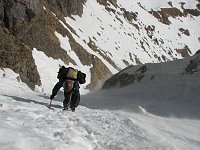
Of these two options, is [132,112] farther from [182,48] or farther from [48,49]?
[182,48]

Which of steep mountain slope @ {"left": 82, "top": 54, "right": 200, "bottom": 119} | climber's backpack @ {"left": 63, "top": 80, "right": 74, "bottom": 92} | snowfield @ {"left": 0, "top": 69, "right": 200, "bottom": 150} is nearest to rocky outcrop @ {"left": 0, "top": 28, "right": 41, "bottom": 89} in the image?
steep mountain slope @ {"left": 82, "top": 54, "right": 200, "bottom": 119}

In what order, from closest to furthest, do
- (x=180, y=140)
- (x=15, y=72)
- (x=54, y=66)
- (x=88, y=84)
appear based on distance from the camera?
(x=180, y=140) < (x=15, y=72) < (x=54, y=66) < (x=88, y=84)

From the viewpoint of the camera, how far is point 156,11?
95.6m

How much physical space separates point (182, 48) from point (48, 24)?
47.9 metres

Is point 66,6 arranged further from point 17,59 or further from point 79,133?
point 79,133

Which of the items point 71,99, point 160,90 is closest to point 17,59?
point 160,90

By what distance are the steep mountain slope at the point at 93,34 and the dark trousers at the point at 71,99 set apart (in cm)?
1274

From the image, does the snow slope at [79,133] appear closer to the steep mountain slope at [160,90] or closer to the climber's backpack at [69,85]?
the climber's backpack at [69,85]

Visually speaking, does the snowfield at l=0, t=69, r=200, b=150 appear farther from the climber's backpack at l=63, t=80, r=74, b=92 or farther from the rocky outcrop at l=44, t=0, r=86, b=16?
the rocky outcrop at l=44, t=0, r=86, b=16

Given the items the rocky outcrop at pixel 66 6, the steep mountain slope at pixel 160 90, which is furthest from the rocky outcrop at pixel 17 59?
the rocky outcrop at pixel 66 6

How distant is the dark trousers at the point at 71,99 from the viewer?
1260 centimetres

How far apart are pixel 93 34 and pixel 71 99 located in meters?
43.7

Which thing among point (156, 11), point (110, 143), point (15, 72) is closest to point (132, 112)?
point (110, 143)

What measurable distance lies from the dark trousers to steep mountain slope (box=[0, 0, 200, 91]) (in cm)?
1274
